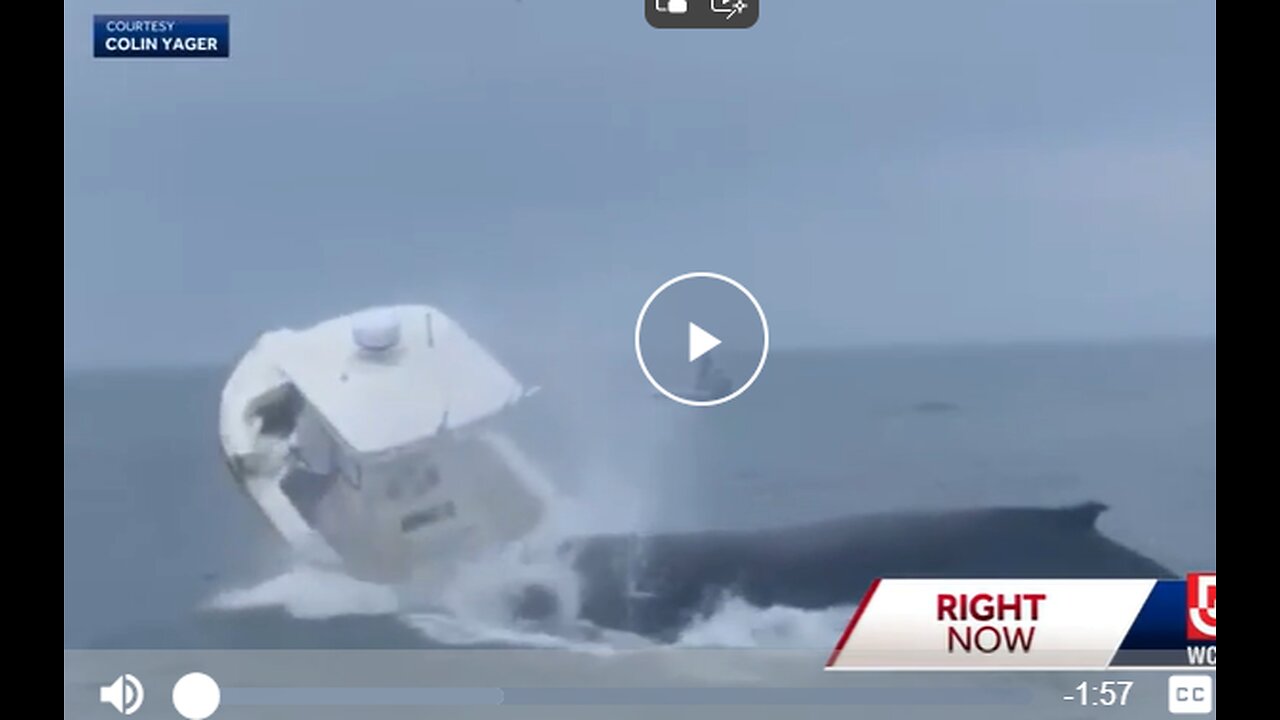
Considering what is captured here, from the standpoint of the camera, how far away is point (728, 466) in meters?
3.06

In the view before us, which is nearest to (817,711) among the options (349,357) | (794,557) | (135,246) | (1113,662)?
(794,557)

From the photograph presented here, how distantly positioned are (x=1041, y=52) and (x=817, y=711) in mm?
1601

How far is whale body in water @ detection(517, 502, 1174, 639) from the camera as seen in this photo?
10.0 feet

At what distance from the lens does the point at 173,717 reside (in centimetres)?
314

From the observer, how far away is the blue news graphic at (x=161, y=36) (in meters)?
3.09

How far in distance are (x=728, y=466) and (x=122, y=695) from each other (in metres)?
1.54

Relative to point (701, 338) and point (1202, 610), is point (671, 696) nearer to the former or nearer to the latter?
point (701, 338)

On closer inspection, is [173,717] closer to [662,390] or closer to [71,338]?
[71,338]

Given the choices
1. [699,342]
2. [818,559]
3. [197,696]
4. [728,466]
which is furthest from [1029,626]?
[197,696]

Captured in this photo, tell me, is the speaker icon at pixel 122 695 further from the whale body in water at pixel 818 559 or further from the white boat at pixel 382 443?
the whale body in water at pixel 818 559

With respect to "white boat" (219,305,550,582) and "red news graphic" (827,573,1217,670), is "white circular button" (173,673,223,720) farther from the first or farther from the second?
"red news graphic" (827,573,1217,670)

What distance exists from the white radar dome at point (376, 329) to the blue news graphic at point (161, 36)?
0.70 metres
